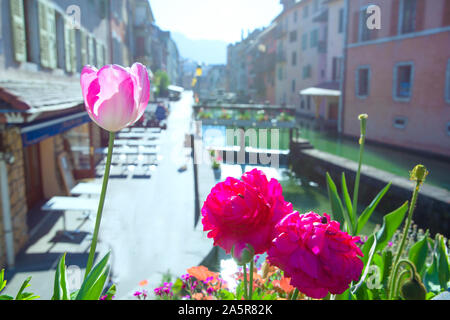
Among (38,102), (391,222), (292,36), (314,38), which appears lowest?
(391,222)

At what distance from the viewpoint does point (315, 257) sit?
70cm

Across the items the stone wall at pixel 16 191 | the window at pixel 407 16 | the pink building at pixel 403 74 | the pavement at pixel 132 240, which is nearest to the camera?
the pavement at pixel 132 240

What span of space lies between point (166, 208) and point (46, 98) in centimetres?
304

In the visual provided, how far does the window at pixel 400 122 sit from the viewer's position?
50.0 ft

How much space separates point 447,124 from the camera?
43.6 ft

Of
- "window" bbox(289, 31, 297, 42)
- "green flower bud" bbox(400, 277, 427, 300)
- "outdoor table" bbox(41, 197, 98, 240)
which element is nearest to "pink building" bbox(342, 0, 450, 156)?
"outdoor table" bbox(41, 197, 98, 240)

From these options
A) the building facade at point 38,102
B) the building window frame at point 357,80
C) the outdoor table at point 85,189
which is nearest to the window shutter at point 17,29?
the building facade at point 38,102

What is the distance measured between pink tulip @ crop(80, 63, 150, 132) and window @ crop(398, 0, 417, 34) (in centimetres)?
1559

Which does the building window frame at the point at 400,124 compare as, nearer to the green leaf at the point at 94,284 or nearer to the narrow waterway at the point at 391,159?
the narrow waterway at the point at 391,159

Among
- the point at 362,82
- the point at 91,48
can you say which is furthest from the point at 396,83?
the point at 91,48

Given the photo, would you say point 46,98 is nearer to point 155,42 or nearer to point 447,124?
point 447,124

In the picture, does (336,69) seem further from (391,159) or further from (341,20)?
(391,159)

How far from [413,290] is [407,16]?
50.5 ft

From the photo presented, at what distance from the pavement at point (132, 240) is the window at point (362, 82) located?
10.7 meters
